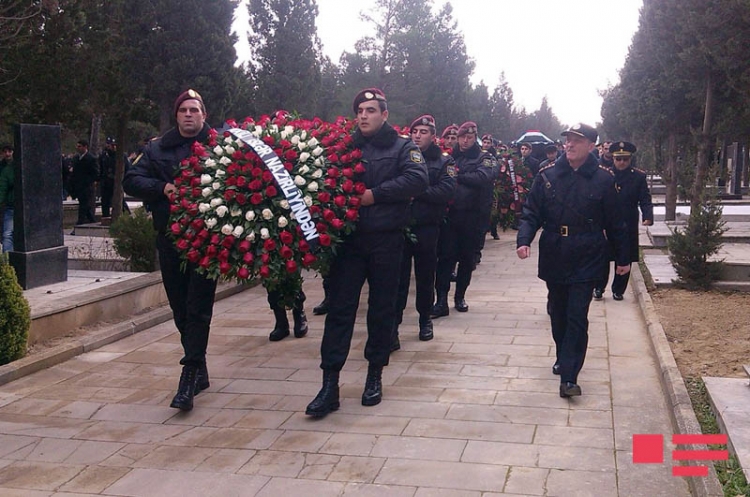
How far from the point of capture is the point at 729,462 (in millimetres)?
4398

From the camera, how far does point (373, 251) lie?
5.53m

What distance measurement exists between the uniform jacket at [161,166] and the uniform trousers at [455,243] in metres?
3.43

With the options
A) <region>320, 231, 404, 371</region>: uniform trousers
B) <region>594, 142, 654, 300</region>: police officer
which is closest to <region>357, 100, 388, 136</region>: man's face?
<region>320, 231, 404, 371</region>: uniform trousers

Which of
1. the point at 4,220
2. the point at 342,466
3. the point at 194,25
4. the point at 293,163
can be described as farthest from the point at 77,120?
the point at 342,466

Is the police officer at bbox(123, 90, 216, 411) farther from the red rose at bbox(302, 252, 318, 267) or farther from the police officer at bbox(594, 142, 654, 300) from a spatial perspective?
the police officer at bbox(594, 142, 654, 300)

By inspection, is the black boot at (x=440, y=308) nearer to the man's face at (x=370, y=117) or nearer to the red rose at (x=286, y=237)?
the man's face at (x=370, y=117)

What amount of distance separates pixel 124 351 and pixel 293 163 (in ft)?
9.99

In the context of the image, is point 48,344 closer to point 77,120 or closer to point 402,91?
point 77,120

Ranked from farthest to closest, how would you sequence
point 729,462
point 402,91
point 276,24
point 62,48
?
point 402,91, point 276,24, point 62,48, point 729,462

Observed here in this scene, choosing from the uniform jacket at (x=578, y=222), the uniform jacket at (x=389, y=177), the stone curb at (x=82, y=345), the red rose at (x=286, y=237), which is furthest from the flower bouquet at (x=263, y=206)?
the stone curb at (x=82, y=345)

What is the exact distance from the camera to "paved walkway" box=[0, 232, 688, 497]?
4.39m

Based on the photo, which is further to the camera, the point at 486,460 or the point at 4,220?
the point at 4,220

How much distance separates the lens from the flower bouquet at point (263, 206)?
5305 millimetres

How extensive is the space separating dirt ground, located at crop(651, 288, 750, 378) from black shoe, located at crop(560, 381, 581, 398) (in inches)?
45.2
